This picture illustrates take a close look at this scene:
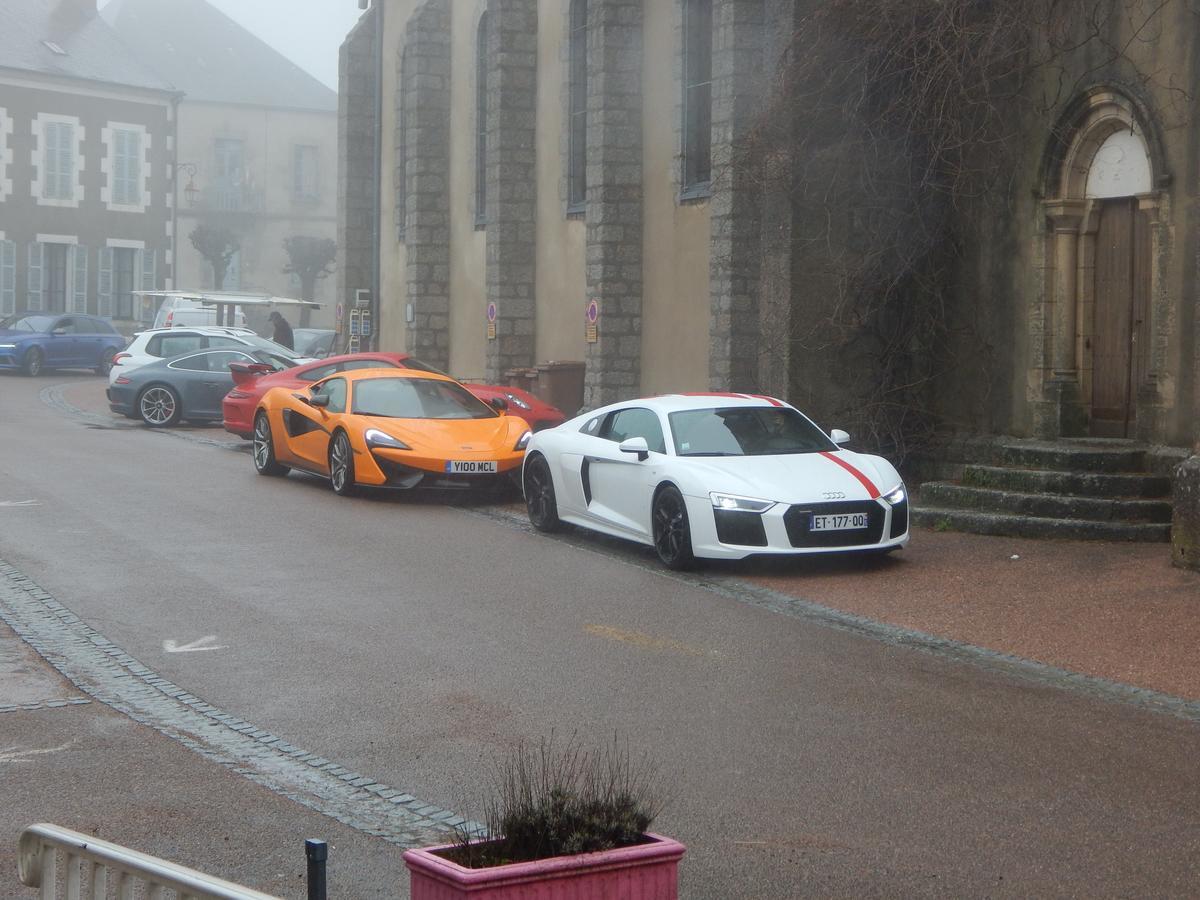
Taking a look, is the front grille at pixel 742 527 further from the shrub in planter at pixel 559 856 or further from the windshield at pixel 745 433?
the shrub in planter at pixel 559 856

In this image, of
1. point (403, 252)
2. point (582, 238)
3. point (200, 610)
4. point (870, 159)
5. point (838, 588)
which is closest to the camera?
point (200, 610)

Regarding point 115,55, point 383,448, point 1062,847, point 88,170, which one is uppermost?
point 115,55

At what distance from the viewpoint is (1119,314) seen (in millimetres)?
16625

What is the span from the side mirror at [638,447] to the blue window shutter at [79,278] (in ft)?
145

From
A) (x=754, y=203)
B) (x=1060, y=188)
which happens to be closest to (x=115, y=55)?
(x=754, y=203)

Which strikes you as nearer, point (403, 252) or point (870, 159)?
point (870, 159)

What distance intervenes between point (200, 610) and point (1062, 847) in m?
6.40

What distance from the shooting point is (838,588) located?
40.1ft

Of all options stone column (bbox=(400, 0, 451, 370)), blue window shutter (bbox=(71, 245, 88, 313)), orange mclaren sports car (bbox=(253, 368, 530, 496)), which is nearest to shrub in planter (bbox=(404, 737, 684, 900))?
orange mclaren sports car (bbox=(253, 368, 530, 496))

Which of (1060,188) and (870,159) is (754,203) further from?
(1060,188)

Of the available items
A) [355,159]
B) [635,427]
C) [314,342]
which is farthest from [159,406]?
[635,427]

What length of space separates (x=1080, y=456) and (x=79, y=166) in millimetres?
44633

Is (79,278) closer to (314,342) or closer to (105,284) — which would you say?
(105,284)

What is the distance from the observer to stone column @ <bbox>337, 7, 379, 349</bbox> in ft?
121
